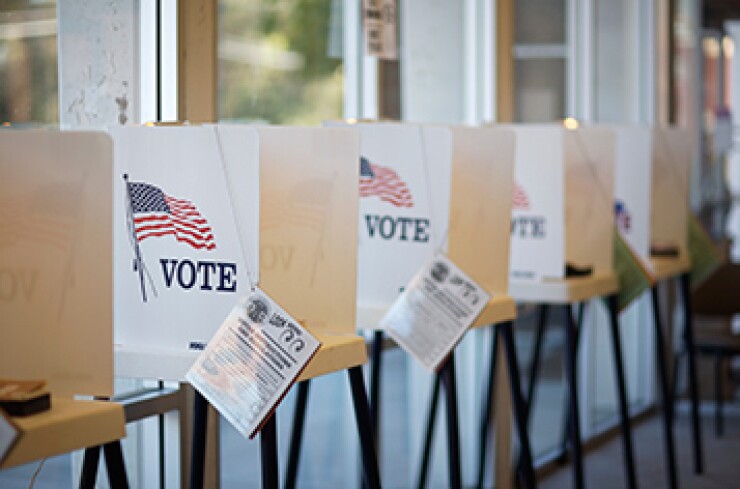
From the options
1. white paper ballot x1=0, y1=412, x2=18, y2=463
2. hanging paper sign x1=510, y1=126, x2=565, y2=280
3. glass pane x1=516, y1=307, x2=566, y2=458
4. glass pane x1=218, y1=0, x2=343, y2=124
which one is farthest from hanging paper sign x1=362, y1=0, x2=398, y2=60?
white paper ballot x1=0, y1=412, x2=18, y2=463

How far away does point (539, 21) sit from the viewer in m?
4.33

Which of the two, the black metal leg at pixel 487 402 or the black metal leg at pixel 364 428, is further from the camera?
the black metal leg at pixel 487 402

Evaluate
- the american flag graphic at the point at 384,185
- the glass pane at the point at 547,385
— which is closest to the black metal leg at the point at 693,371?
the glass pane at the point at 547,385

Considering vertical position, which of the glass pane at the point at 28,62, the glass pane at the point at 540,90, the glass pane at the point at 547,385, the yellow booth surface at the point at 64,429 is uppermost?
the glass pane at the point at 540,90

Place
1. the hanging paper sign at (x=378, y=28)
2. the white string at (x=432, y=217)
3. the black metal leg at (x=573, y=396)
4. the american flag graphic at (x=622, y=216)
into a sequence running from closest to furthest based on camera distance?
the white string at (x=432, y=217) → the hanging paper sign at (x=378, y=28) → the black metal leg at (x=573, y=396) → the american flag graphic at (x=622, y=216)

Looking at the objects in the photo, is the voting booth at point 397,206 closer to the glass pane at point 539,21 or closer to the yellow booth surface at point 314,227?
the yellow booth surface at point 314,227

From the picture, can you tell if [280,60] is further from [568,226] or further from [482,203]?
[568,226]

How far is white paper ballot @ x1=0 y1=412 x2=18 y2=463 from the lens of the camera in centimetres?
137

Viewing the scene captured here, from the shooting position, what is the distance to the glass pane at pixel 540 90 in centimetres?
421

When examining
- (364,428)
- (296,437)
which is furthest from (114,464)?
(296,437)

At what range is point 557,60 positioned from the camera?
178 inches

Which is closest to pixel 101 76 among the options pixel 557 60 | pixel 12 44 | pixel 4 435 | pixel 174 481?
pixel 12 44

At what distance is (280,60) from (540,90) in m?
1.69

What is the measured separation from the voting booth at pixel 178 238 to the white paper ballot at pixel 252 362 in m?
0.08
